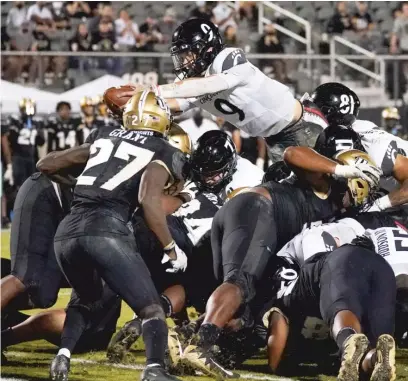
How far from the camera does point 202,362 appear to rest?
4.95 metres

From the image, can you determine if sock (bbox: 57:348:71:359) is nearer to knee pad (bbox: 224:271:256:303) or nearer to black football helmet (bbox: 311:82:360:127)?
knee pad (bbox: 224:271:256:303)

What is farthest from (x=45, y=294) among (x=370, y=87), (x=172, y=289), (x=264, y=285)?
(x=370, y=87)

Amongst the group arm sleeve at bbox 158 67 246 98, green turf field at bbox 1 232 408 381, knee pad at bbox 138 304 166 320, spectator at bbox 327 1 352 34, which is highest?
arm sleeve at bbox 158 67 246 98

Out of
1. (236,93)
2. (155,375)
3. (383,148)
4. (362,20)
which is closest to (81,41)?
(362,20)

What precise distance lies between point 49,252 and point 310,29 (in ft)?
37.1

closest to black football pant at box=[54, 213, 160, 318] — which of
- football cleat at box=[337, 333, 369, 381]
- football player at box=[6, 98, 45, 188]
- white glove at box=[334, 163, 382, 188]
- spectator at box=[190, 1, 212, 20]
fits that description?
football cleat at box=[337, 333, 369, 381]

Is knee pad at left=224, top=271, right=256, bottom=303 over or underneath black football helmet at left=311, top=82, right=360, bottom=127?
underneath

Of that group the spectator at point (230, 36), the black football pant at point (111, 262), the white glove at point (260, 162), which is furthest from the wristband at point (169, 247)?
the spectator at point (230, 36)

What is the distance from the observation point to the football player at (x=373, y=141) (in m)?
6.29

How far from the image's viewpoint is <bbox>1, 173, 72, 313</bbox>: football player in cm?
555

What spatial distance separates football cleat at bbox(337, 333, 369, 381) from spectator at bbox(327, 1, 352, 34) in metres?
13.0

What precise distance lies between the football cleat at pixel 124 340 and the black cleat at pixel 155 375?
75 centimetres

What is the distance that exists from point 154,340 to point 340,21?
13225mm

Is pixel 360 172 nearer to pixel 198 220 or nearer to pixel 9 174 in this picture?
pixel 198 220
